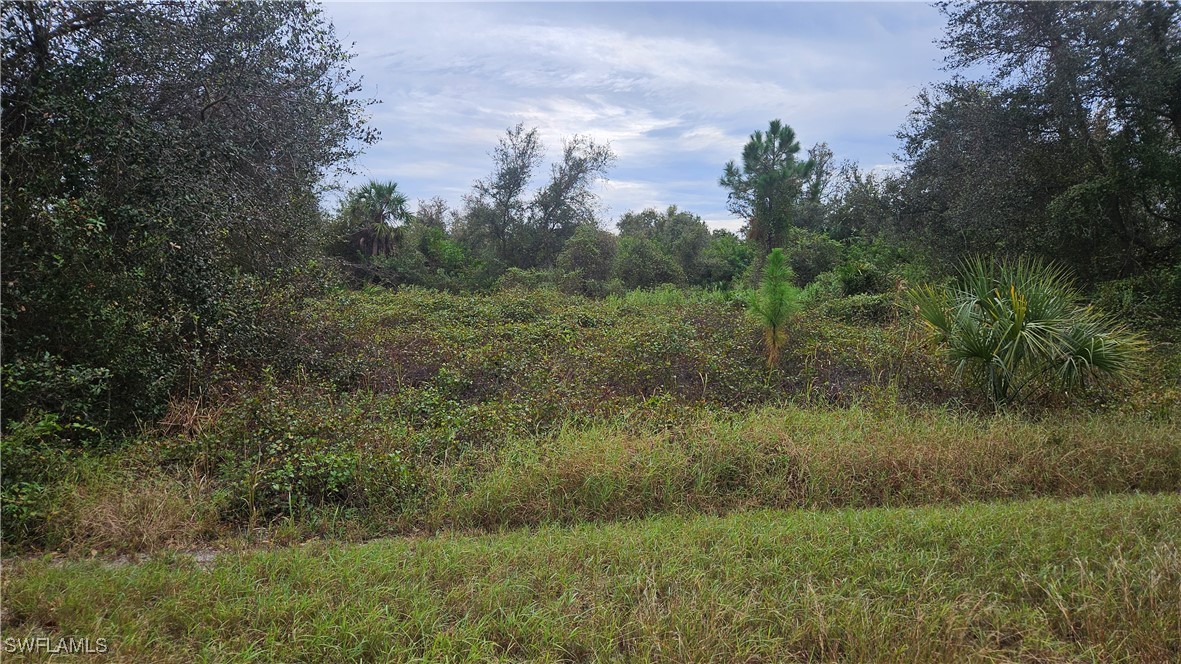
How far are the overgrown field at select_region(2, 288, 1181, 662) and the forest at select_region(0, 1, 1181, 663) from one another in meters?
0.03

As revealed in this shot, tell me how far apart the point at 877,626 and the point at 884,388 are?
5.29 m

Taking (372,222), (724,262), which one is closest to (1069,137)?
(724,262)

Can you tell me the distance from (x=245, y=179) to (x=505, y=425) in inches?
152

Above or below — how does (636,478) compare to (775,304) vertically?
below

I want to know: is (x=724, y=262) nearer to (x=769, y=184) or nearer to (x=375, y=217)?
(x=769, y=184)

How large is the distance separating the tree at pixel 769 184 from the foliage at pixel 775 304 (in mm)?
15824

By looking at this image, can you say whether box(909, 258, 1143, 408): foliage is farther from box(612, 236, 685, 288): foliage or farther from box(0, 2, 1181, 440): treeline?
box(612, 236, 685, 288): foliage

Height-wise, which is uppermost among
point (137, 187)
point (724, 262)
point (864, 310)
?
point (724, 262)

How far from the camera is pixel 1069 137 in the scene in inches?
431

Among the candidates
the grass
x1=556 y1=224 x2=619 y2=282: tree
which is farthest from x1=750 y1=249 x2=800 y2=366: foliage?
x1=556 y1=224 x2=619 y2=282: tree

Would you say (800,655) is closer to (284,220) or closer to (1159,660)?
(1159,660)

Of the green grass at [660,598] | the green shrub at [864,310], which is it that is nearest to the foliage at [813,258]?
the green shrub at [864,310]

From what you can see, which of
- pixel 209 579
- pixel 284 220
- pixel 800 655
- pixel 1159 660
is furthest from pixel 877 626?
pixel 284 220

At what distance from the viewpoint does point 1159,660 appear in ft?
9.03
